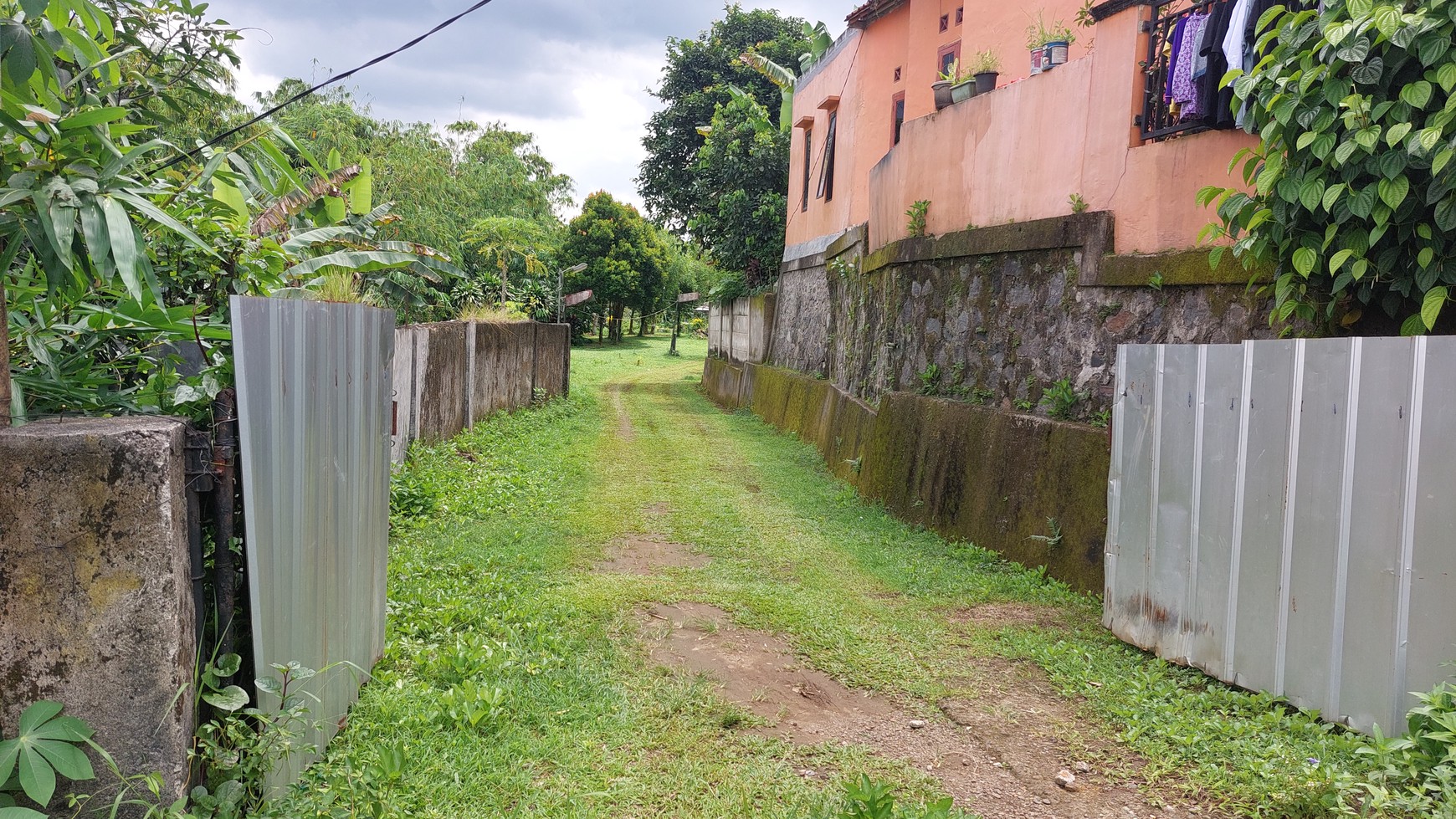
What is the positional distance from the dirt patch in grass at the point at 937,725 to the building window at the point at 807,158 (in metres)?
14.2

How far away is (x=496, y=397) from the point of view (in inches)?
534

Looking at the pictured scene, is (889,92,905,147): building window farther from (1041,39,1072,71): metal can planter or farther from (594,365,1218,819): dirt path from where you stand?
(594,365,1218,819): dirt path

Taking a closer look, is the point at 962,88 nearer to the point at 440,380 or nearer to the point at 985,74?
the point at 985,74

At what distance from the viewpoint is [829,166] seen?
16703 mm

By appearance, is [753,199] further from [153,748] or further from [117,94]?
[153,748]

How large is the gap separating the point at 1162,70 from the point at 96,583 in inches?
246

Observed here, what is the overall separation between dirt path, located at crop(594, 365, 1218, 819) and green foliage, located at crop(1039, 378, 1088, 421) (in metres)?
1.62

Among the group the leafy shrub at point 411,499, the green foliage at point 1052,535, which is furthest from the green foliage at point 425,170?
the green foliage at point 1052,535

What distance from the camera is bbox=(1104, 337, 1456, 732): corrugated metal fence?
354 cm

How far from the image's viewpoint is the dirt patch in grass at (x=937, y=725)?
3.43 meters

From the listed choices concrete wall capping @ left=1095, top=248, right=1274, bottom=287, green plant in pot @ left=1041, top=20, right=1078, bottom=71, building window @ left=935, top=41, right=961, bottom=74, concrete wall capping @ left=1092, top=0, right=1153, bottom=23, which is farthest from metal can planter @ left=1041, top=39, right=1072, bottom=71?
building window @ left=935, top=41, right=961, bottom=74

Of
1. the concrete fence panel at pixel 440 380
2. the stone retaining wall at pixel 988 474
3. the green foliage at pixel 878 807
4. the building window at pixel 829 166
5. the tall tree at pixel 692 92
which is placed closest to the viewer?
the green foliage at pixel 878 807

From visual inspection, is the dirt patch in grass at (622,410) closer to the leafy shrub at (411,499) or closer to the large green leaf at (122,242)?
the leafy shrub at (411,499)

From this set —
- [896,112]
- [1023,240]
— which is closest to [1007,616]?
[1023,240]
